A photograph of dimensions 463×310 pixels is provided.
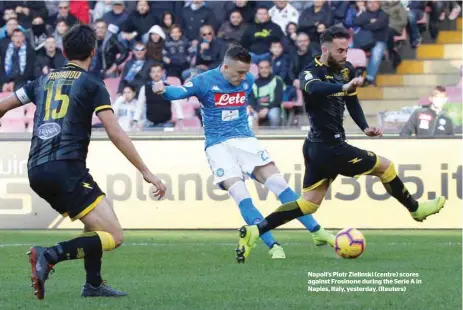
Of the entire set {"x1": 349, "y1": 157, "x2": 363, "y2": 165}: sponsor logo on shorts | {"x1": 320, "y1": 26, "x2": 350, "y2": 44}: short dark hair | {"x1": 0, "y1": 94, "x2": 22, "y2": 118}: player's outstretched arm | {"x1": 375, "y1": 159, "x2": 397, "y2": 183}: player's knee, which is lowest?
{"x1": 375, "y1": 159, "x2": 397, "y2": 183}: player's knee

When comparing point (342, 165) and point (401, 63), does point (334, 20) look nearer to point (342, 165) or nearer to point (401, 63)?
point (401, 63)

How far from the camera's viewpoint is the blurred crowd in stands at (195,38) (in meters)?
19.2

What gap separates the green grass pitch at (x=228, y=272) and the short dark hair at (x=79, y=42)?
5.72 feet

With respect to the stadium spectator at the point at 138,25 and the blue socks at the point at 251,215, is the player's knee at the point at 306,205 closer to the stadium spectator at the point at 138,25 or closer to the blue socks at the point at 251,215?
the blue socks at the point at 251,215

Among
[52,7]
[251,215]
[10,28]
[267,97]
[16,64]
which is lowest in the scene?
[251,215]

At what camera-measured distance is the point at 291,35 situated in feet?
66.3

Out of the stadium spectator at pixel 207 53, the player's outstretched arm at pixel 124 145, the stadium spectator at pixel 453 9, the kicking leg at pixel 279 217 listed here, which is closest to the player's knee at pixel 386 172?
the kicking leg at pixel 279 217

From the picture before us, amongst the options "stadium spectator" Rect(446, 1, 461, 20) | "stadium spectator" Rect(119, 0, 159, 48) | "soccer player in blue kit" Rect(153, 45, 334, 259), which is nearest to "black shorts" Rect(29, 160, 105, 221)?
"soccer player in blue kit" Rect(153, 45, 334, 259)

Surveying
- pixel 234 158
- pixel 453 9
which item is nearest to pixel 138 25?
pixel 453 9

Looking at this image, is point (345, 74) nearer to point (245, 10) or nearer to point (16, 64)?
point (245, 10)

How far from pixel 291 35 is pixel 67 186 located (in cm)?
1282

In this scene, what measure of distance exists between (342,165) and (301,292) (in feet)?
8.33

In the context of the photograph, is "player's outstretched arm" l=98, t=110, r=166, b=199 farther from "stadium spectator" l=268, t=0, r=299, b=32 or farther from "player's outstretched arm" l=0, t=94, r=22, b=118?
"stadium spectator" l=268, t=0, r=299, b=32

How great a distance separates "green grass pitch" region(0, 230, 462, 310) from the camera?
26.3 ft
